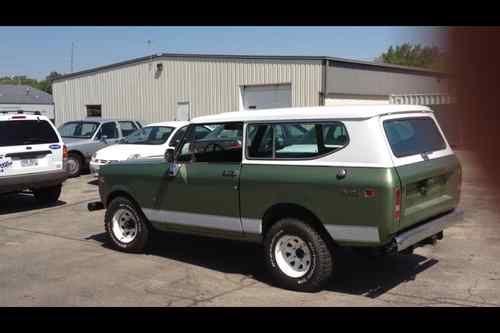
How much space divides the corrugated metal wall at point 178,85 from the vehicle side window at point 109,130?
5.73 metres

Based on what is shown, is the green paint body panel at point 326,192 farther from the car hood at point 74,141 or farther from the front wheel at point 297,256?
the car hood at point 74,141

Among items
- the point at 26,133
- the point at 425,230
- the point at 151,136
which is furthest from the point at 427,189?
the point at 151,136

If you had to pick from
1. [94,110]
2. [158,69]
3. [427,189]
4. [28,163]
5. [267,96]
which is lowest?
[28,163]

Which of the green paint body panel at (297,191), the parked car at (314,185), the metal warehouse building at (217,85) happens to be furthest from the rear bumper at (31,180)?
the metal warehouse building at (217,85)

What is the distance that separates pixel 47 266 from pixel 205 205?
2.10 metres

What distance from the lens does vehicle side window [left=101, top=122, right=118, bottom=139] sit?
51.8 feet

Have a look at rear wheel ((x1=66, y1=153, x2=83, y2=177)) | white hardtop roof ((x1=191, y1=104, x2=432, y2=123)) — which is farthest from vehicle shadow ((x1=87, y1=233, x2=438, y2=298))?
rear wheel ((x1=66, y1=153, x2=83, y2=177))

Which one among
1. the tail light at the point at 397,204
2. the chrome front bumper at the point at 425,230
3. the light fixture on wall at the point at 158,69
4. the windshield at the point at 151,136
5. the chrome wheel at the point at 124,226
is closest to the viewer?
the tail light at the point at 397,204

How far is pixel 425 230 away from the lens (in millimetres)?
5016

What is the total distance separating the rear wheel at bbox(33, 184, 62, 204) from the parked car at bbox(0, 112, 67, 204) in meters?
0.32

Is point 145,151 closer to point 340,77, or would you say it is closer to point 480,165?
point 340,77

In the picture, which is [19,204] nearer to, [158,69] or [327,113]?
[327,113]

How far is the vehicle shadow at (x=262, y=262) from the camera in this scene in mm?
5445

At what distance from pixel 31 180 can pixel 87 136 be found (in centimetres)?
587
